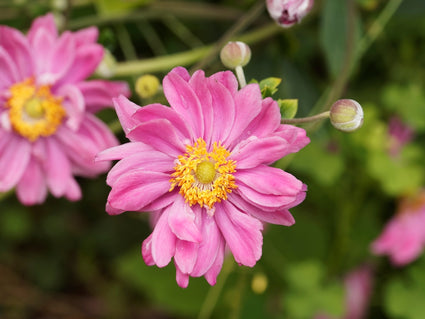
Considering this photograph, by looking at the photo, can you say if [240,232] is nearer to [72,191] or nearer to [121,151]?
[121,151]

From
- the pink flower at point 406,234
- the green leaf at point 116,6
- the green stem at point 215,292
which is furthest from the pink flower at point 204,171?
the pink flower at point 406,234

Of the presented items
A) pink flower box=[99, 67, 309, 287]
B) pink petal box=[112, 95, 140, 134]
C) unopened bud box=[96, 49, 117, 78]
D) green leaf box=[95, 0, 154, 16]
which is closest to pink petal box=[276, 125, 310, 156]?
pink flower box=[99, 67, 309, 287]

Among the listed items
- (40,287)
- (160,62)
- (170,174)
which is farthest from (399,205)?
(40,287)

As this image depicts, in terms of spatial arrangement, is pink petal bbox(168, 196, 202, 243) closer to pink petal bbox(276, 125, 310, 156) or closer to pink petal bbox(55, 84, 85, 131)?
pink petal bbox(276, 125, 310, 156)

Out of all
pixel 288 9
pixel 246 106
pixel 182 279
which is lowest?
pixel 182 279

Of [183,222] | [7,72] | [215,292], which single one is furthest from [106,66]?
→ [215,292]

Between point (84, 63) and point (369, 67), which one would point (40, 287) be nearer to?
point (84, 63)
